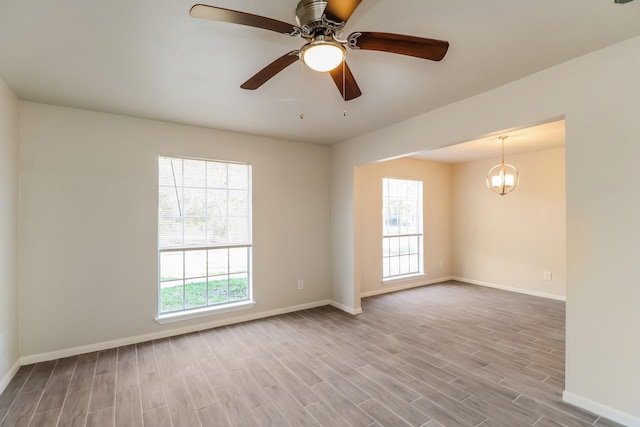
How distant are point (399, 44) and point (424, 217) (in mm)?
5083

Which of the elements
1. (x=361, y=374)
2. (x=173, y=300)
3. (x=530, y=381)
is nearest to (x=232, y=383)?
(x=361, y=374)

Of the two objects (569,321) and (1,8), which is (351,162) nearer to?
(569,321)

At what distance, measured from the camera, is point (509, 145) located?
4797mm

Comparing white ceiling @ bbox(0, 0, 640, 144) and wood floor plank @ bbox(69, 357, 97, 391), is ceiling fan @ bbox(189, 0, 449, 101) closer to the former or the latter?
white ceiling @ bbox(0, 0, 640, 144)

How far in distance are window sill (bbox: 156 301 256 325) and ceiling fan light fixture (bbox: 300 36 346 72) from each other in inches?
132

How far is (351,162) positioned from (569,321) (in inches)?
121

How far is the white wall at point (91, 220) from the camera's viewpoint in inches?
116

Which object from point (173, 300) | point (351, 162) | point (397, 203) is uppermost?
point (351, 162)

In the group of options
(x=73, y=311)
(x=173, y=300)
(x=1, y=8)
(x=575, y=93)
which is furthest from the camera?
(x=173, y=300)

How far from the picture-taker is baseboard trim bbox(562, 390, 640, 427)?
1.96 metres

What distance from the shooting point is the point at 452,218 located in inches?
264

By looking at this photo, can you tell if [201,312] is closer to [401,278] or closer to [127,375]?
[127,375]

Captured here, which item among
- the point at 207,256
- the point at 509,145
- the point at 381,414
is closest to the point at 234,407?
the point at 381,414

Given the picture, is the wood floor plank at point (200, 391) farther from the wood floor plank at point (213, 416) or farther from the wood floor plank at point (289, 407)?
the wood floor plank at point (289, 407)
